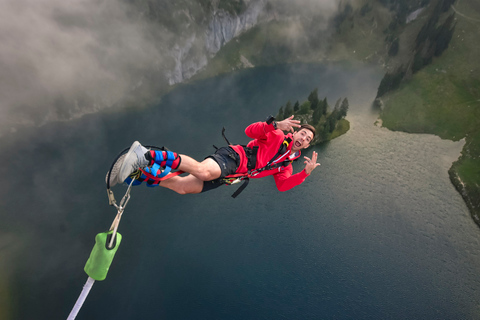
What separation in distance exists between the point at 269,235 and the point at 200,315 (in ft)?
30.7

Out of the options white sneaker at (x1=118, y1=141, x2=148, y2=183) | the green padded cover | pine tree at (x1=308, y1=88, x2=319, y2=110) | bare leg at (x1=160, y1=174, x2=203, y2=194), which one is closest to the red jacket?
bare leg at (x1=160, y1=174, x2=203, y2=194)

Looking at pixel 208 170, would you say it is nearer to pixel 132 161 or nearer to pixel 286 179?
pixel 132 161

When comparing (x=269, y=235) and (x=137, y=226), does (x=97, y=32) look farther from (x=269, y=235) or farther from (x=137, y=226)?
(x=269, y=235)

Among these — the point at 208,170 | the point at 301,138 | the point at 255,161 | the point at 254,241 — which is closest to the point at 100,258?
the point at 208,170

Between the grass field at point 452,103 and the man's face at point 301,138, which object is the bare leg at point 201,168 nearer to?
the man's face at point 301,138

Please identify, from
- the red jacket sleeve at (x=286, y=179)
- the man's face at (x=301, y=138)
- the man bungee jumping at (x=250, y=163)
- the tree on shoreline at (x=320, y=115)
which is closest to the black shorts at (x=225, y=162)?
the man bungee jumping at (x=250, y=163)

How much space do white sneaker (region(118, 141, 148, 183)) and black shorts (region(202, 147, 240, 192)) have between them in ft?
6.18

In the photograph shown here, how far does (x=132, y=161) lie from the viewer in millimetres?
5160

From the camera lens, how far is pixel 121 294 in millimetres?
23656

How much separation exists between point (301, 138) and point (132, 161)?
4210 mm

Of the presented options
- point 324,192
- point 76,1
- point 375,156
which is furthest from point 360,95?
point 76,1

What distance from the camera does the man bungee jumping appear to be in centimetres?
620

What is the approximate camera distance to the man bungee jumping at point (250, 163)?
6.20 meters

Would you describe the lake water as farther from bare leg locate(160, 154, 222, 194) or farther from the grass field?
bare leg locate(160, 154, 222, 194)
